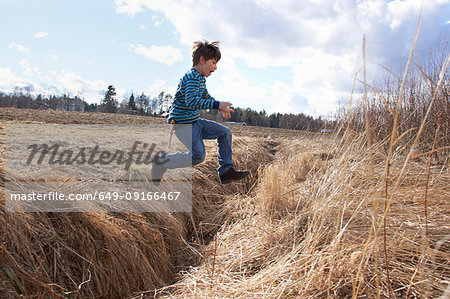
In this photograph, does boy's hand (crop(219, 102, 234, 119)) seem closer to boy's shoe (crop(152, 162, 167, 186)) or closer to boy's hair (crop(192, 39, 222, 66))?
boy's hair (crop(192, 39, 222, 66))

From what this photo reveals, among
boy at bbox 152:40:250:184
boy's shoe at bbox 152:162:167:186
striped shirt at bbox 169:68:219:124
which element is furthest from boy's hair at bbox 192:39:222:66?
boy's shoe at bbox 152:162:167:186

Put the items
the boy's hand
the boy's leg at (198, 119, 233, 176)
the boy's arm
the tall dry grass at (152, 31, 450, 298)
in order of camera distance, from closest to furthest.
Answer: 1. the tall dry grass at (152, 31, 450, 298)
2. the boy's hand
3. the boy's arm
4. the boy's leg at (198, 119, 233, 176)

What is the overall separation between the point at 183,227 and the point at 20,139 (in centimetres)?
285

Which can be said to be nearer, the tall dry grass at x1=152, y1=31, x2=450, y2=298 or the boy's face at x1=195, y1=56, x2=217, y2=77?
the tall dry grass at x1=152, y1=31, x2=450, y2=298

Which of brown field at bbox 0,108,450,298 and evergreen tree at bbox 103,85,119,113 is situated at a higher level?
evergreen tree at bbox 103,85,119,113

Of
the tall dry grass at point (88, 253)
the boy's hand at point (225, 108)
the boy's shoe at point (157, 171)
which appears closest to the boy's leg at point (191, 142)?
the boy's shoe at point (157, 171)

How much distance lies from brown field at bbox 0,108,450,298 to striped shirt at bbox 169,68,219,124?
3.54 ft

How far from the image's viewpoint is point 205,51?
317 cm

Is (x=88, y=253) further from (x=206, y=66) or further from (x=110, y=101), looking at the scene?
(x=110, y=101)

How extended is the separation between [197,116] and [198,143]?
12.4 inches

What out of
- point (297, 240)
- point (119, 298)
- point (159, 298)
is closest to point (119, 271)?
point (119, 298)

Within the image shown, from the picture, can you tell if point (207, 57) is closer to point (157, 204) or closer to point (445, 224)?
point (157, 204)

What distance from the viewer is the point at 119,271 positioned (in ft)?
8.07

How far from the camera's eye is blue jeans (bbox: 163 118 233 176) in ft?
10.4
